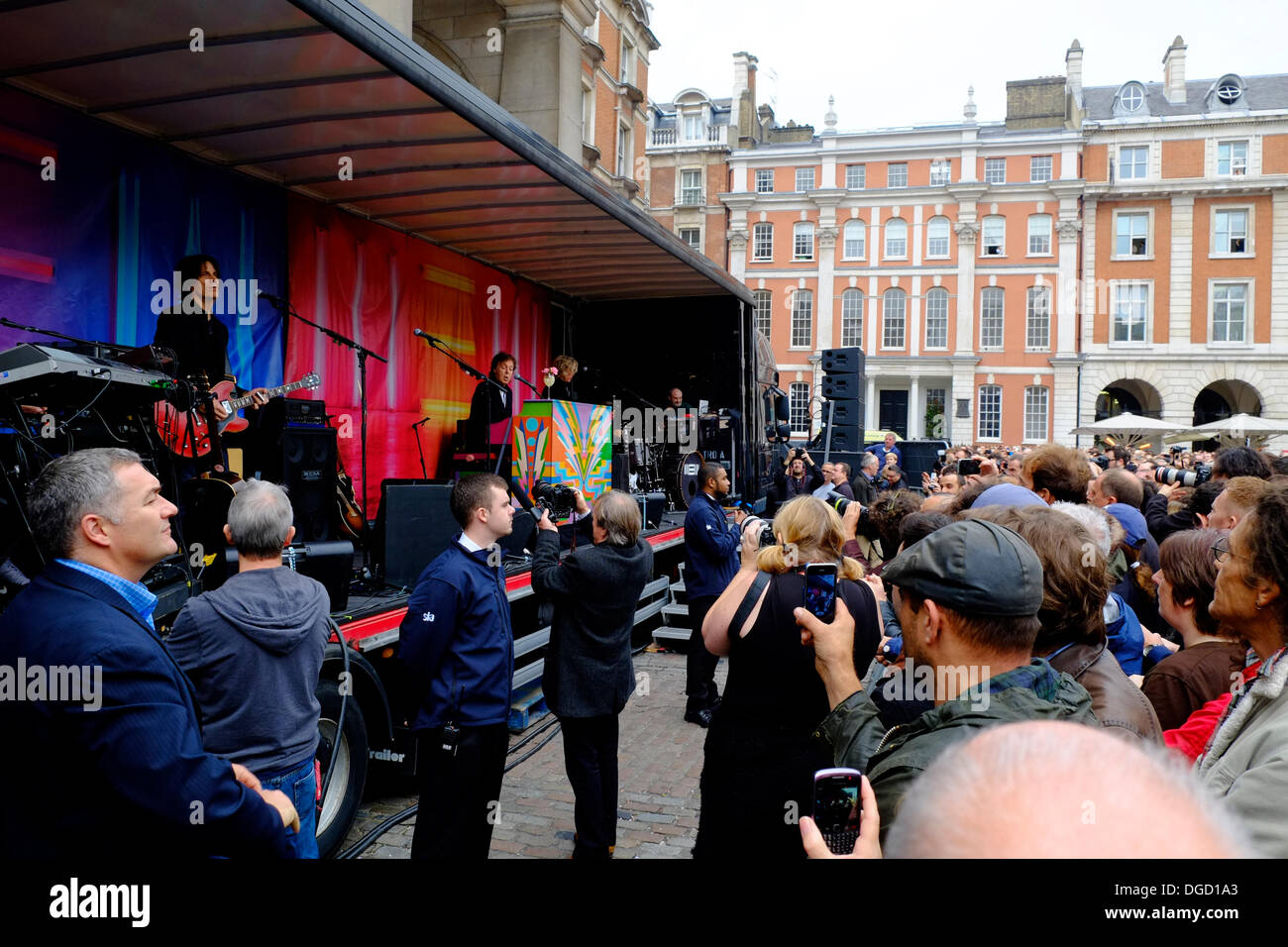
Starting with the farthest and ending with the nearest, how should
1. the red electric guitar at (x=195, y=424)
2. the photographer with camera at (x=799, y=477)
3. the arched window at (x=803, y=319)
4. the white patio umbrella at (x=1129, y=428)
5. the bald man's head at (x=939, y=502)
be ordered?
the arched window at (x=803, y=319) → the white patio umbrella at (x=1129, y=428) → the photographer with camera at (x=799, y=477) → the bald man's head at (x=939, y=502) → the red electric guitar at (x=195, y=424)

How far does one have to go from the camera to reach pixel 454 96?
518 centimetres

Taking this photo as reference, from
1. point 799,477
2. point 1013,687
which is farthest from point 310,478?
point 799,477

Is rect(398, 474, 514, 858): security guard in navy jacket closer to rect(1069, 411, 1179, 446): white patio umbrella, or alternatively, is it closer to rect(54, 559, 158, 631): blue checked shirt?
rect(54, 559, 158, 631): blue checked shirt

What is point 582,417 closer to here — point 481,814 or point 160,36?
point 160,36

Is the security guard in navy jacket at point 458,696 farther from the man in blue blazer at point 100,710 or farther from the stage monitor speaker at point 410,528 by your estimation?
the stage monitor speaker at point 410,528

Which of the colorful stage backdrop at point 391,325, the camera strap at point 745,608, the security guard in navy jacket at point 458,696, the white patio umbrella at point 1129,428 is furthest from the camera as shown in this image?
the white patio umbrella at point 1129,428

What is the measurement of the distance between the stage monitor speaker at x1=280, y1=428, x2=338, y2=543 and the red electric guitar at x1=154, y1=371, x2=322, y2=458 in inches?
18.9

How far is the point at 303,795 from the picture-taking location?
3127 millimetres

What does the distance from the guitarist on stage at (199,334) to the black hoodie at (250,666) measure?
3.25 metres

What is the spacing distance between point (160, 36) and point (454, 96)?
1.62m

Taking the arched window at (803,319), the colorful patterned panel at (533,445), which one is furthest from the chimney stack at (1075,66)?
the colorful patterned panel at (533,445)

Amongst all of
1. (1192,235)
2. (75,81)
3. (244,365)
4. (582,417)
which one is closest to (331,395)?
(244,365)

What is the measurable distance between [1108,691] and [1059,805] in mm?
1660

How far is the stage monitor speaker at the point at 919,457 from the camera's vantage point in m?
24.2
